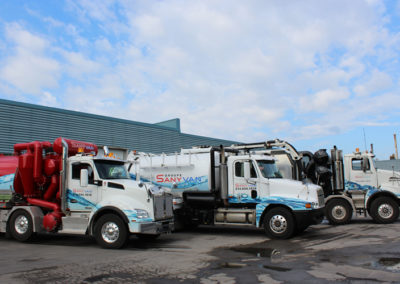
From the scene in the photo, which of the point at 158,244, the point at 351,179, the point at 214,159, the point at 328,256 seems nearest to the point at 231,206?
the point at 214,159

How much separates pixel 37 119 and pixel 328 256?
1869 cm

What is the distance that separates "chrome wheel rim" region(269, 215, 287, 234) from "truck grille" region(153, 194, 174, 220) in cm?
315

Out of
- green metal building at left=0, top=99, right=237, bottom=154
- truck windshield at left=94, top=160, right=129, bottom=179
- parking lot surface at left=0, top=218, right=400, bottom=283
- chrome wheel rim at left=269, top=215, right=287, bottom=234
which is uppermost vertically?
green metal building at left=0, top=99, right=237, bottom=154

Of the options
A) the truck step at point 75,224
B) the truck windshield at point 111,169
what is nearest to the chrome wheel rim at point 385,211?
the truck windshield at point 111,169

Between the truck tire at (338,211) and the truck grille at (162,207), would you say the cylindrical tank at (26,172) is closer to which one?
the truck grille at (162,207)

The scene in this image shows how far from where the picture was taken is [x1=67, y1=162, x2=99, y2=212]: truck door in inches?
411

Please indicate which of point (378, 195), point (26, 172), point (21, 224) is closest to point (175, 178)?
point (26, 172)

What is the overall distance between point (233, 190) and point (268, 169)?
1.39m

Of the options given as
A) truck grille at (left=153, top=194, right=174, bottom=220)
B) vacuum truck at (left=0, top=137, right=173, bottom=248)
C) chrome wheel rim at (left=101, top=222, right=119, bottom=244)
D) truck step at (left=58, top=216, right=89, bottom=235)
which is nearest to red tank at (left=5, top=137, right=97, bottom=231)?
vacuum truck at (left=0, top=137, right=173, bottom=248)

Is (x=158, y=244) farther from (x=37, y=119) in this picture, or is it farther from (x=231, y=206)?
(x=37, y=119)

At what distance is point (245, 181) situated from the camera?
40.3ft

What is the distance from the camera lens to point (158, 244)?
10688 mm

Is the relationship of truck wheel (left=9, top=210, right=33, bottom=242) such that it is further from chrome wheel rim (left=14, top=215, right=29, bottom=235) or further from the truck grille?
the truck grille

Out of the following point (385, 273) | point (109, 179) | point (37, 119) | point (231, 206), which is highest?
point (37, 119)
